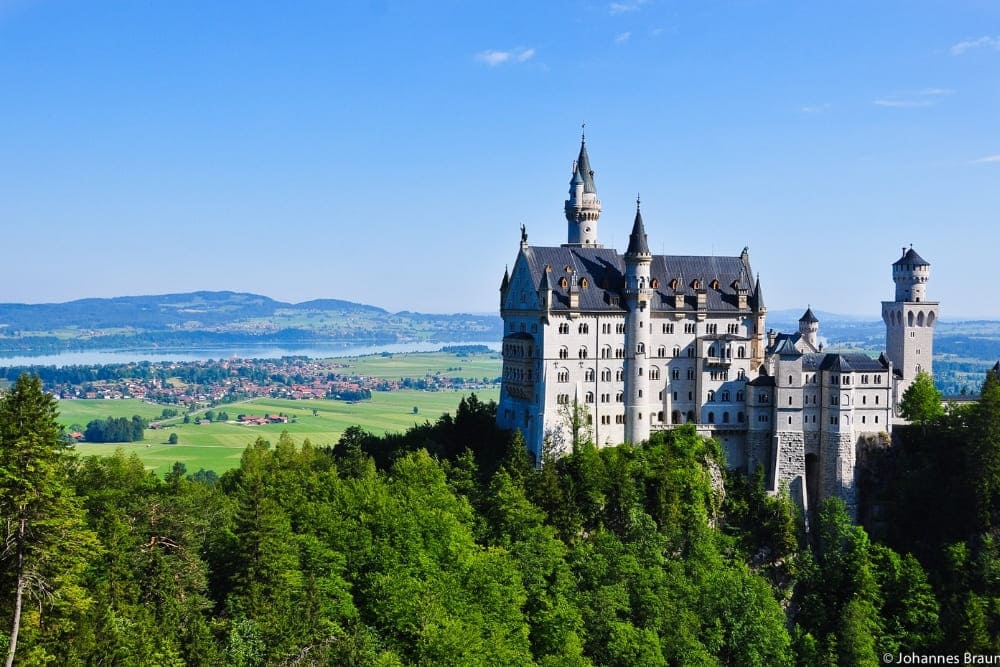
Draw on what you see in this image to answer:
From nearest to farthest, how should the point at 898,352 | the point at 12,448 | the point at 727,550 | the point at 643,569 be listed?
1. the point at 12,448
2. the point at 643,569
3. the point at 727,550
4. the point at 898,352

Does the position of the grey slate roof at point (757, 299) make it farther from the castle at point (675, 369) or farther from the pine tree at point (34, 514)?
the pine tree at point (34, 514)

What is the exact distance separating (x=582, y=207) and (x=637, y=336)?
1602cm

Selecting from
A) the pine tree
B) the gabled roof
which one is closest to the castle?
the gabled roof

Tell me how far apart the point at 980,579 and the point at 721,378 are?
2429 cm

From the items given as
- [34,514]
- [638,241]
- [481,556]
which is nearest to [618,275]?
[638,241]

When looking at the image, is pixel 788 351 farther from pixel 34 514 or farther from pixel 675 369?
pixel 34 514

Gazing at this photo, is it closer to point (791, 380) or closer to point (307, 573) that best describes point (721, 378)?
point (791, 380)

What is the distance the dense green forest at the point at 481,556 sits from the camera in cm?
4866

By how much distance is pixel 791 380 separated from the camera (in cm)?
8762

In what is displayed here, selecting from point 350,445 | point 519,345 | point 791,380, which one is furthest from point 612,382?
point 350,445

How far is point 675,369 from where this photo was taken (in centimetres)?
8956

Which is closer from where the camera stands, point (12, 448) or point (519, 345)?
point (12, 448)

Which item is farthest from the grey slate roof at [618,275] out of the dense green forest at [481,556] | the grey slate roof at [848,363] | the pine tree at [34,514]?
the pine tree at [34,514]

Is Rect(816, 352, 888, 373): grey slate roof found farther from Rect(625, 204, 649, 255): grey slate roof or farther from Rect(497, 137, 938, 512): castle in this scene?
Rect(625, 204, 649, 255): grey slate roof
